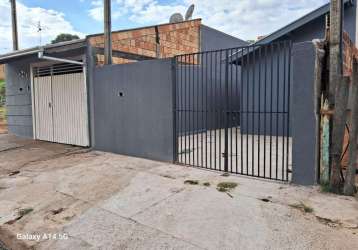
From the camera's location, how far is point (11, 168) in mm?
6031

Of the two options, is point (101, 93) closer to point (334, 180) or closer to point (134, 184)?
point (134, 184)

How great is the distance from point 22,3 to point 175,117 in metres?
9.56

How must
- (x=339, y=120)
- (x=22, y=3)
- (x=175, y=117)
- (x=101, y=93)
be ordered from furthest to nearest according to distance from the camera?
(x=22, y=3) < (x=101, y=93) < (x=175, y=117) < (x=339, y=120)

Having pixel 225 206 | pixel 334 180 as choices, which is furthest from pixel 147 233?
pixel 334 180

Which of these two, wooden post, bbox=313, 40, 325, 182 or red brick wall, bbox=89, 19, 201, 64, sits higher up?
red brick wall, bbox=89, 19, 201, 64

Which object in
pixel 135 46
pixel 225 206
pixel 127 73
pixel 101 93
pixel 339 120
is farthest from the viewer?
pixel 135 46

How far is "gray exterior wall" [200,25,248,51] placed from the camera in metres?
11.6

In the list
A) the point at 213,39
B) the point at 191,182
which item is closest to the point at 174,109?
the point at 191,182

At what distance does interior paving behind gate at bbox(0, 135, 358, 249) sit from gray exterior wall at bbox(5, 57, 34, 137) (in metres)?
5.23

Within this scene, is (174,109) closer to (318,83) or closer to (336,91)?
(318,83)

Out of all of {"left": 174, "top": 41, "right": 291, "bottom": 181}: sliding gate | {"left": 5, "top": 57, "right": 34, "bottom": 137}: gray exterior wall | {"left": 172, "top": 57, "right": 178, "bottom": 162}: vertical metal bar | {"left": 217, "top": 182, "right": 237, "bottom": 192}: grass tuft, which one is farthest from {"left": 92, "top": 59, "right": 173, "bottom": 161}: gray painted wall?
{"left": 5, "top": 57, "right": 34, "bottom": 137}: gray exterior wall

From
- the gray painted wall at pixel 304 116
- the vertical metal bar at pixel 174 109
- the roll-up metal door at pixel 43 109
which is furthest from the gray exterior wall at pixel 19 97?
the gray painted wall at pixel 304 116

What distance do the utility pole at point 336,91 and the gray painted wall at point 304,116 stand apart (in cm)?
25

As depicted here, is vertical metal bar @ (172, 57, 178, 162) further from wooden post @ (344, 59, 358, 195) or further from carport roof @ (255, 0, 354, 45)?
carport roof @ (255, 0, 354, 45)
